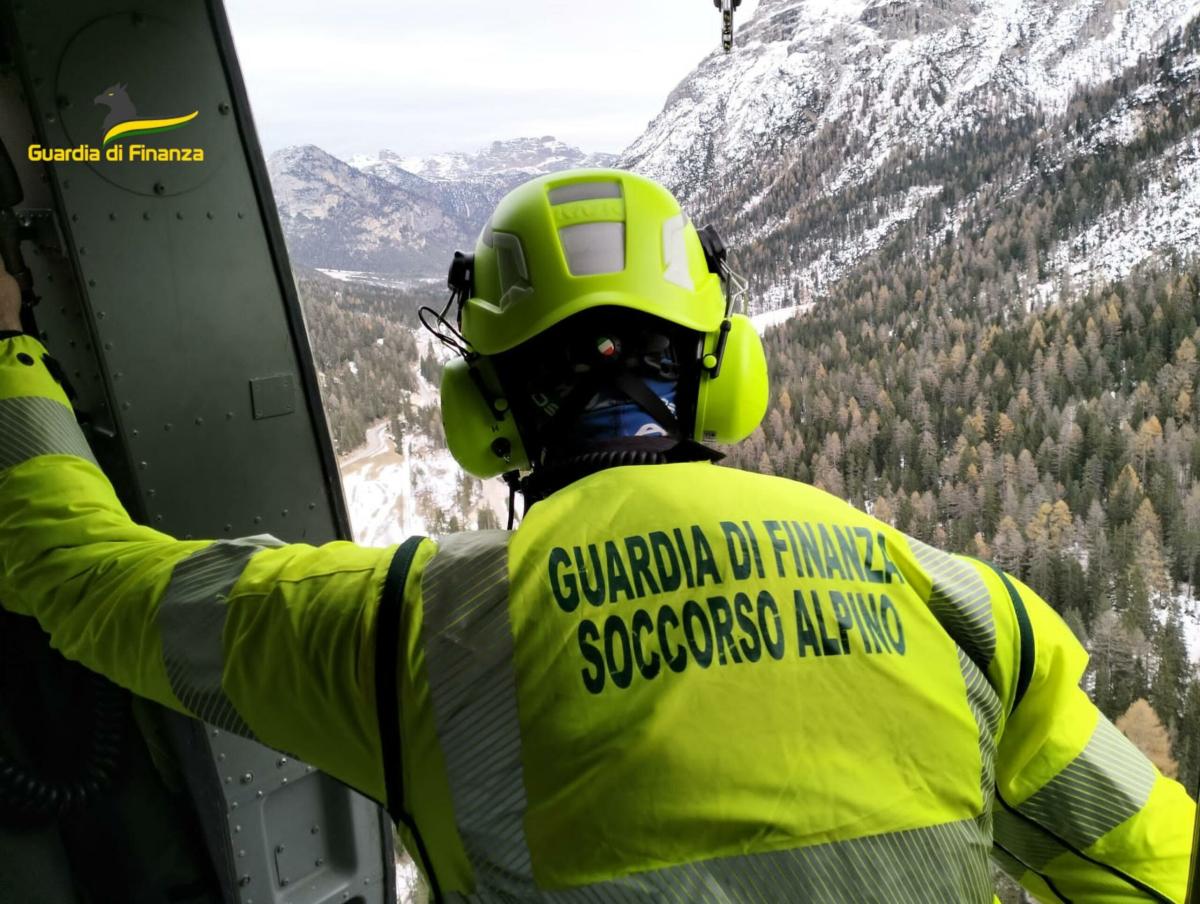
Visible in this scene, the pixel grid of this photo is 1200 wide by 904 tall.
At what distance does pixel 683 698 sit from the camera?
0.63 m

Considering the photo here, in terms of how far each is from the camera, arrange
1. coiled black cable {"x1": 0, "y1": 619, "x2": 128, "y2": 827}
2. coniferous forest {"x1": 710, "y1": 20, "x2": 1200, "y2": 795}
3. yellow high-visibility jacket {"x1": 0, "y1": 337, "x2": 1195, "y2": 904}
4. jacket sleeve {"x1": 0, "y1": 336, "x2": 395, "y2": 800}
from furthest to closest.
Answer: coniferous forest {"x1": 710, "y1": 20, "x2": 1200, "y2": 795} → coiled black cable {"x1": 0, "y1": 619, "x2": 128, "y2": 827} → jacket sleeve {"x1": 0, "y1": 336, "x2": 395, "y2": 800} → yellow high-visibility jacket {"x1": 0, "y1": 337, "x2": 1195, "y2": 904}

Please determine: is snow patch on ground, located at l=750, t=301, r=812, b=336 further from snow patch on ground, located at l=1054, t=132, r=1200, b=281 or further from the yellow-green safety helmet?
the yellow-green safety helmet

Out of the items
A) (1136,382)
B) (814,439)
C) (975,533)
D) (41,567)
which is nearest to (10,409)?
(41,567)

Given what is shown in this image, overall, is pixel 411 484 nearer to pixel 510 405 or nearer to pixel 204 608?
pixel 510 405

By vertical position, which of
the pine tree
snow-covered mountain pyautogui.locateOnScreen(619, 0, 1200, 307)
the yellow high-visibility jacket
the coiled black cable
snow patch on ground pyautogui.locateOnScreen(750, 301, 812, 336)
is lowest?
the pine tree

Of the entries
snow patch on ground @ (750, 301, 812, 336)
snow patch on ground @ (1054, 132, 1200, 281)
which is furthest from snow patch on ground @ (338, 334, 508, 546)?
snow patch on ground @ (1054, 132, 1200, 281)

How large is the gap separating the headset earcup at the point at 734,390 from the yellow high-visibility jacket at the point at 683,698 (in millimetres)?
314

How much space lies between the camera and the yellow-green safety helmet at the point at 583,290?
3.24 ft

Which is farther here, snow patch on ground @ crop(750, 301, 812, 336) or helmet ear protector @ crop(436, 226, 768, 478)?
snow patch on ground @ crop(750, 301, 812, 336)

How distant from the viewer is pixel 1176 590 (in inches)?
72.2

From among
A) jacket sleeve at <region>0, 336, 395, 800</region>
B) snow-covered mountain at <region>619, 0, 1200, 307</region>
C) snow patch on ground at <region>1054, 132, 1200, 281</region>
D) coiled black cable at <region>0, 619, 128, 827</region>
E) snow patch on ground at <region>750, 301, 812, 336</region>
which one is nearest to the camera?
jacket sleeve at <region>0, 336, 395, 800</region>

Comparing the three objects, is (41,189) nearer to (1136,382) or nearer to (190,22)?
(190,22)

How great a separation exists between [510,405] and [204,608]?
0.45 metres

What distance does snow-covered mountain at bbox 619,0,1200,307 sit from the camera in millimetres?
2266
